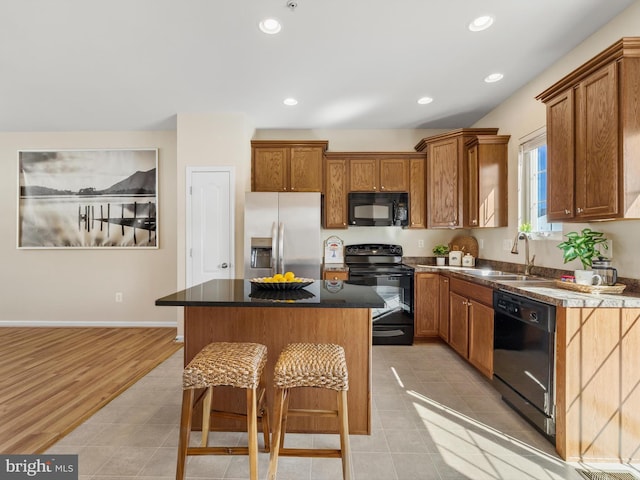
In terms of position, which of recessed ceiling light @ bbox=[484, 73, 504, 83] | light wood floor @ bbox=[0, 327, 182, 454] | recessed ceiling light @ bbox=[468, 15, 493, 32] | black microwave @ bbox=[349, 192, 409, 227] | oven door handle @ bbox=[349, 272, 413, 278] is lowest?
light wood floor @ bbox=[0, 327, 182, 454]

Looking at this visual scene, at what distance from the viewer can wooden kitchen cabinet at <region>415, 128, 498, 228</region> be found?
3.79 metres

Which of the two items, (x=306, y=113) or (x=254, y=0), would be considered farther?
(x=306, y=113)

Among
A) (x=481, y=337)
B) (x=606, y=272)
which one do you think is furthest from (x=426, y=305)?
(x=606, y=272)

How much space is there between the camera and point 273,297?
183cm

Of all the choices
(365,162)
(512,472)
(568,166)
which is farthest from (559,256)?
(365,162)

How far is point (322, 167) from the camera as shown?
4.16m

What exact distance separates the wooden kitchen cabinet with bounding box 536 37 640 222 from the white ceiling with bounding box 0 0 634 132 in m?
0.58

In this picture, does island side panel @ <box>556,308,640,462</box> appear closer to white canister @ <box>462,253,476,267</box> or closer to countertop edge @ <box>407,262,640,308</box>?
countertop edge @ <box>407,262,640,308</box>

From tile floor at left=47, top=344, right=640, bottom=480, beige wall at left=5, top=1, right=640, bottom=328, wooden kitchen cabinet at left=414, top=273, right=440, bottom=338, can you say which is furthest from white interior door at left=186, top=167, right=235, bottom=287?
wooden kitchen cabinet at left=414, top=273, right=440, bottom=338

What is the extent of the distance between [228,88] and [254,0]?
50.7 inches

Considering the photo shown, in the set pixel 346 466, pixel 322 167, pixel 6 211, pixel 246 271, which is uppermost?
pixel 322 167

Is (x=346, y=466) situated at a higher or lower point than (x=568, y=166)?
lower

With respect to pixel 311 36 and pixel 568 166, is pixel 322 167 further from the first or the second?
pixel 568 166

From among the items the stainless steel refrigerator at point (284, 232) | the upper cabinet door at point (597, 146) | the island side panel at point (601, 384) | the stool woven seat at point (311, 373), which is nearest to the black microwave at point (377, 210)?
the stainless steel refrigerator at point (284, 232)
